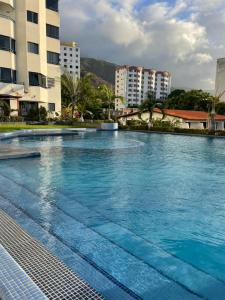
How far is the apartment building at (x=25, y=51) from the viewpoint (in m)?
33.0

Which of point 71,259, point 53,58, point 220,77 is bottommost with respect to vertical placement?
point 71,259

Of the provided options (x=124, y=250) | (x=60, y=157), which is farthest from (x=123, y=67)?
(x=124, y=250)

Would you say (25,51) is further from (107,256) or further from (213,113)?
(107,256)

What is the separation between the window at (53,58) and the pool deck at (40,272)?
38.2 m

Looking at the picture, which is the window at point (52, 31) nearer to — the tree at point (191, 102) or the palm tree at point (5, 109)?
the palm tree at point (5, 109)

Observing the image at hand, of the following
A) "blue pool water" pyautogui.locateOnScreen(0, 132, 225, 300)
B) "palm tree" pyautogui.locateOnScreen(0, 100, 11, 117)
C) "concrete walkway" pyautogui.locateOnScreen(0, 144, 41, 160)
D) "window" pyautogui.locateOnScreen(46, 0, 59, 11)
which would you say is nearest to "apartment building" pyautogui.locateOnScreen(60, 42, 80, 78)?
"window" pyautogui.locateOnScreen(46, 0, 59, 11)

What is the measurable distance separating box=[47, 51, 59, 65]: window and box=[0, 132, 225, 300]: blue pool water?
103ft

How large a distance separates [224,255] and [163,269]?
127cm

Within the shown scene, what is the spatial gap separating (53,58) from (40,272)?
132 feet

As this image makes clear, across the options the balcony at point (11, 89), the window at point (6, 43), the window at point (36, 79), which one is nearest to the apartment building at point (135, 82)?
the window at point (36, 79)

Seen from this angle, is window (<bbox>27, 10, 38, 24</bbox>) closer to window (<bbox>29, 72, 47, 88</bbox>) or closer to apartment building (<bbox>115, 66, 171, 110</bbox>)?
window (<bbox>29, 72, 47, 88</bbox>)

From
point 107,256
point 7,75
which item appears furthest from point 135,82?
point 107,256

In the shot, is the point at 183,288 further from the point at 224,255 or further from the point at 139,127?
the point at 139,127

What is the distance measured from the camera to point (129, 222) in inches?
233
